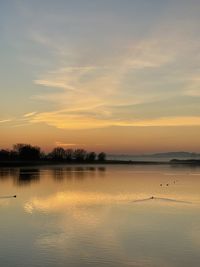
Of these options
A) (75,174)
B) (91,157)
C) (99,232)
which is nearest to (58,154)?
(91,157)

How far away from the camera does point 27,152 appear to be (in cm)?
12662

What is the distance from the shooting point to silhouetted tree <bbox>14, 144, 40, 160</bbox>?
126625 mm

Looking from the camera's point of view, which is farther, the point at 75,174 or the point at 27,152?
the point at 27,152

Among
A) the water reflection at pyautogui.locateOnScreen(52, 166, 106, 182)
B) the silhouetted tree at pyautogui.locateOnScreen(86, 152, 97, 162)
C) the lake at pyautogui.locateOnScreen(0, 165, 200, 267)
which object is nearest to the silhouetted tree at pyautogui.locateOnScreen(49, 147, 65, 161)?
the silhouetted tree at pyautogui.locateOnScreen(86, 152, 97, 162)

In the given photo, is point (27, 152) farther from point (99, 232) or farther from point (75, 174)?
point (99, 232)

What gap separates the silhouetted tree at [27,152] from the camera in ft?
415

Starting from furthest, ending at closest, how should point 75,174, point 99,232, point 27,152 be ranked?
point 27,152
point 75,174
point 99,232

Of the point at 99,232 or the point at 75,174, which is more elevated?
the point at 75,174

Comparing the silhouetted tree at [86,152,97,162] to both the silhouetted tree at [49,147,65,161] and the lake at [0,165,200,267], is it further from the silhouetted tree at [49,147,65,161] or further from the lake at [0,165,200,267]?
the lake at [0,165,200,267]

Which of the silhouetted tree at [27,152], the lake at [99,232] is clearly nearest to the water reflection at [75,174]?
the lake at [99,232]

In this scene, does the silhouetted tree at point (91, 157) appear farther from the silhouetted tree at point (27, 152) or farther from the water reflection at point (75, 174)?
the water reflection at point (75, 174)

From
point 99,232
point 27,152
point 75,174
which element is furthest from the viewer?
point 27,152

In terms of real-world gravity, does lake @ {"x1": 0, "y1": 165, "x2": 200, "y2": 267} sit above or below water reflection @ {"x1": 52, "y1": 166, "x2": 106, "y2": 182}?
below

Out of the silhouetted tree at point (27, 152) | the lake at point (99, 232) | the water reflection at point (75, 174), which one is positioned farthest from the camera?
the silhouetted tree at point (27, 152)
